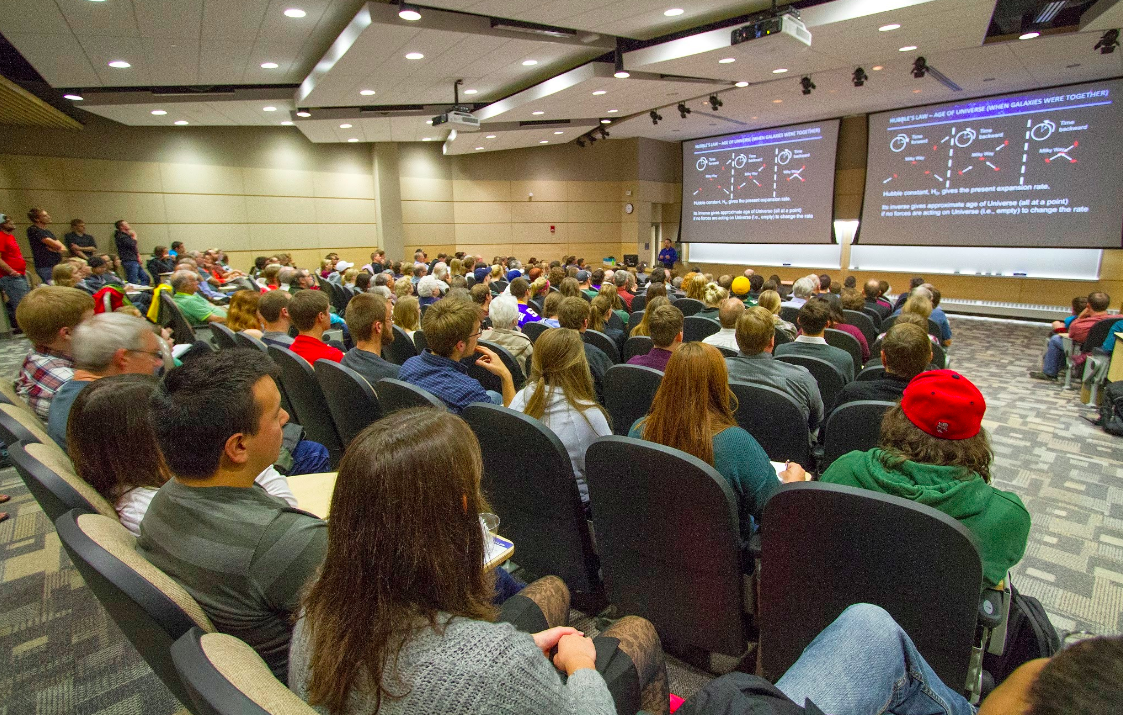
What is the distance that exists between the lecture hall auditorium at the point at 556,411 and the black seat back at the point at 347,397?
0.03 meters

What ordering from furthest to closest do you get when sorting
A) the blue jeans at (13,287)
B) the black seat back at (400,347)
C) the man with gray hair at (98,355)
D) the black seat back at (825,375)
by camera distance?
the blue jeans at (13,287) → the black seat back at (400,347) → the black seat back at (825,375) → the man with gray hair at (98,355)

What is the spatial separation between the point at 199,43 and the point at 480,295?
4.09 metres

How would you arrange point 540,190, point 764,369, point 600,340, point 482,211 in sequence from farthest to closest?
point 540,190
point 482,211
point 600,340
point 764,369

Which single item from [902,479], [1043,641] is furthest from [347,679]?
[1043,641]

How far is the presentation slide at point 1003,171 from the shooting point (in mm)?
8773

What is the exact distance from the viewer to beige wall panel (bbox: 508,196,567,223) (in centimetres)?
1487

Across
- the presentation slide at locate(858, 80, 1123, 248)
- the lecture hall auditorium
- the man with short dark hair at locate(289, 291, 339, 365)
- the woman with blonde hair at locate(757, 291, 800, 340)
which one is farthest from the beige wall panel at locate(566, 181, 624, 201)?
the man with short dark hair at locate(289, 291, 339, 365)

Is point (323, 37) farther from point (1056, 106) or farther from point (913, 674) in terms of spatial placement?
point (1056, 106)

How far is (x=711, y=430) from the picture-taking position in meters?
1.94

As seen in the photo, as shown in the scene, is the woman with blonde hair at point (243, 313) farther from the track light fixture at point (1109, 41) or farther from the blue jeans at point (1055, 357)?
the track light fixture at point (1109, 41)

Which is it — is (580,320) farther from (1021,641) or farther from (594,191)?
(594,191)

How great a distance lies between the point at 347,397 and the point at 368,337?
624 mm

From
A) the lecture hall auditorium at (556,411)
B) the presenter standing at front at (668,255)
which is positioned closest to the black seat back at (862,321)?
the lecture hall auditorium at (556,411)

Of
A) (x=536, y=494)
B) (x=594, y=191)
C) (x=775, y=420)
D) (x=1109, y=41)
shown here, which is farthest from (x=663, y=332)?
(x=594, y=191)
